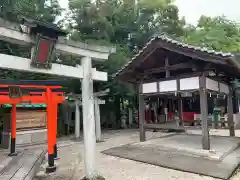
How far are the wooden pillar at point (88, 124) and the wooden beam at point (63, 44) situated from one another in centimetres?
24

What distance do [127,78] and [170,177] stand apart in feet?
19.3

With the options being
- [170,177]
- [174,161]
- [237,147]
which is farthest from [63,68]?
[237,147]

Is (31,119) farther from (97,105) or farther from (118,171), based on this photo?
(118,171)

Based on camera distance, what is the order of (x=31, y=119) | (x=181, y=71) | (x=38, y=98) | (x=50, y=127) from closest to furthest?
(x=50, y=127) < (x=38, y=98) < (x=181, y=71) < (x=31, y=119)

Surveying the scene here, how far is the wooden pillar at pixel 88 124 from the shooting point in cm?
545

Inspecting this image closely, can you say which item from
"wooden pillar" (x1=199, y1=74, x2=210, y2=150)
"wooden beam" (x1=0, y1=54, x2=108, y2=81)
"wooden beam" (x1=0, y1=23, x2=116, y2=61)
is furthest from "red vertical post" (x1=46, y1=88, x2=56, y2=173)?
"wooden pillar" (x1=199, y1=74, x2=210, y2=150)

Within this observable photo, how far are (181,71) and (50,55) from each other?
22.8ft

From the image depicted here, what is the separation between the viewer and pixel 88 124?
5523mm

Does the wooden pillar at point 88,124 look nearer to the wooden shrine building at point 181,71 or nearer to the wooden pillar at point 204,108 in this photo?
the wooden shrine building at point 181,71

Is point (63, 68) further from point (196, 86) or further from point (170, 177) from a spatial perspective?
point (196, 86)

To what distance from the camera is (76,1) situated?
599 inches

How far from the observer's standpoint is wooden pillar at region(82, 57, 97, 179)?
5.45 m

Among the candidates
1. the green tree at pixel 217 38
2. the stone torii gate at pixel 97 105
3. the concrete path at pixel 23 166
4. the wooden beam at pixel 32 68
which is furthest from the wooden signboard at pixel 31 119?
the green tree at pixel 217 38

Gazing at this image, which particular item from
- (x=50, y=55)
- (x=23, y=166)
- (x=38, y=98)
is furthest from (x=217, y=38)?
(x=23, y=166)
